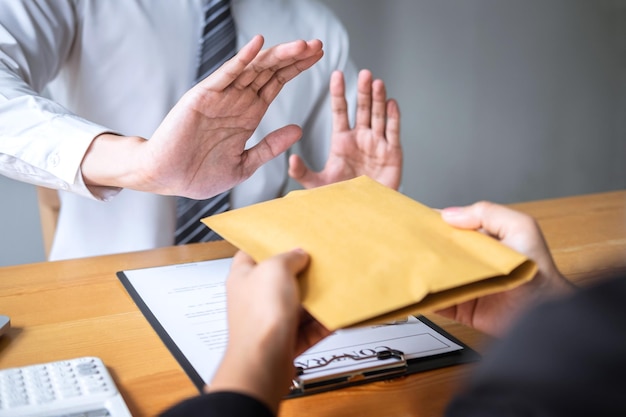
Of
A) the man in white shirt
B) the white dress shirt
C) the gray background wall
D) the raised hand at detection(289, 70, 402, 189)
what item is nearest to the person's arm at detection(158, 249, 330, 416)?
the man in white shirt

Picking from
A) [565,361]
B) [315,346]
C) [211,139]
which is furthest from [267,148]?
[565,361]

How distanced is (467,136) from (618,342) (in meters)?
2.32

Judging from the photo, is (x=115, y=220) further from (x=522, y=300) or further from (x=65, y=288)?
(x=522, y=300)

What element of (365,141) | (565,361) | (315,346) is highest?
(565,361)

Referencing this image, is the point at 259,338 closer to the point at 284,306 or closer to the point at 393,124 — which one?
the point at 284,306

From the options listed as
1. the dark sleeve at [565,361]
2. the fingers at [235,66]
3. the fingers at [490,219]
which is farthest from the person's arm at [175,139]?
the dark sleeve at [565,361]

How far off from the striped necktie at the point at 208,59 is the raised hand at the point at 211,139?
0.31 m

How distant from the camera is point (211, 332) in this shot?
768 mm

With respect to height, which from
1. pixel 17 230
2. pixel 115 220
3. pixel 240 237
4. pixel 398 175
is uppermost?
pixel 240 237

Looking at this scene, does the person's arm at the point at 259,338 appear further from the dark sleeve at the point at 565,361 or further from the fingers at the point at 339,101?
the fingers at the point at 339,101

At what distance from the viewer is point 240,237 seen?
0.62 metres

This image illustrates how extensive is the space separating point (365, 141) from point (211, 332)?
590mm

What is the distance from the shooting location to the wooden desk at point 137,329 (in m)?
0.65

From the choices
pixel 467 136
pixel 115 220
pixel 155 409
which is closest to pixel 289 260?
pixel 155 409
